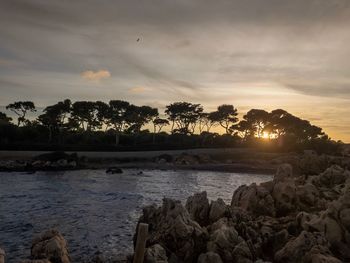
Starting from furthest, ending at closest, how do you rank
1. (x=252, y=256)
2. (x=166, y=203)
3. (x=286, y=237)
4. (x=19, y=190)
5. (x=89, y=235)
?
1. (x=19, y=190)
2. (x=89, y=235)
3. (x=166, y=203)
4. (x=286, y=237)
5. (x=252, y=256)

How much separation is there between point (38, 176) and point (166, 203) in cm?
4414

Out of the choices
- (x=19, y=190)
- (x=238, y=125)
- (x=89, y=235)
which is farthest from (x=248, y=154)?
(x=89, y=235)

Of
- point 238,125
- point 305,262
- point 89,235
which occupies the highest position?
point 238,125

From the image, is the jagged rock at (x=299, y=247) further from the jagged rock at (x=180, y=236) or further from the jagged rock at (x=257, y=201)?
the jagged rock at (x=257, y=201)

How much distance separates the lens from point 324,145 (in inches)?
4220

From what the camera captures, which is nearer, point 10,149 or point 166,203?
point 166,203

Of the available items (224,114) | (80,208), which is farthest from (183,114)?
(80,208)

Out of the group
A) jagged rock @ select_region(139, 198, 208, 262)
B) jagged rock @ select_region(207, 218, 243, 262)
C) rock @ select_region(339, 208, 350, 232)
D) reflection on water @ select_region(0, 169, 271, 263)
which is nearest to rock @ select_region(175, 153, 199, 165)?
reflection on water @ select_region(0, 169, 271, 263)

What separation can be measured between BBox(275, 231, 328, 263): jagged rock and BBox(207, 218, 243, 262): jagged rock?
188cm

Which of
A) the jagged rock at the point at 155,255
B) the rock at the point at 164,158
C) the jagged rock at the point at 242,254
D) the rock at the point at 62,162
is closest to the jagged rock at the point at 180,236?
the jagged rock at the point at 242,254

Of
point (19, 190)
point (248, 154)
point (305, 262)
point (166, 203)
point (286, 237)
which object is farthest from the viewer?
point (248, 154)

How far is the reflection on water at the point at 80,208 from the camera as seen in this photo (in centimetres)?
2205

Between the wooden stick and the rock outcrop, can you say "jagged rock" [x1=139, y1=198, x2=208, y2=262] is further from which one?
the wooden stick

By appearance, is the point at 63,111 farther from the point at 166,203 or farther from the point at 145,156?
the point at 166,203
